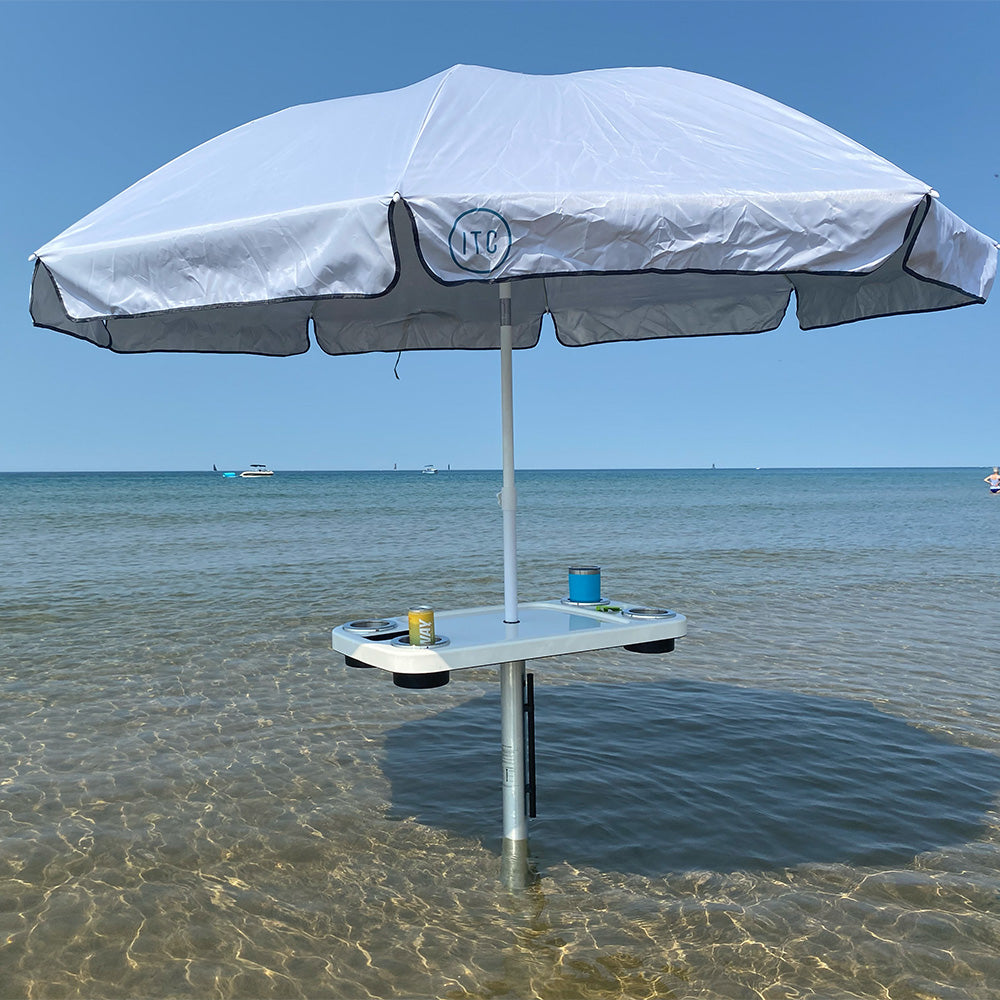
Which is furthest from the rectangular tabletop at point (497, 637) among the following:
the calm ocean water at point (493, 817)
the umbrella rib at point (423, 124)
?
the umbrella rib at point (423, 124)

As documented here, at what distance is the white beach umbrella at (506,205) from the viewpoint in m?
2.45

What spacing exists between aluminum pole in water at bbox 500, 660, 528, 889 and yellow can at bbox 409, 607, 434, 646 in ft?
1.57

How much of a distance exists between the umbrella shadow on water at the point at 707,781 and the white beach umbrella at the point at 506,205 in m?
1.88

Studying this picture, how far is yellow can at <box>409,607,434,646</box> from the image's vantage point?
3332mm

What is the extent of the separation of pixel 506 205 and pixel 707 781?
13.5 ft

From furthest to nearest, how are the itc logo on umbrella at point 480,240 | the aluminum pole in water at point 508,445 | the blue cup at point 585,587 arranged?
1. the blue cup at point 585,587
2. the aluminum pole in water at point 508,445
3. the itc logo on umbrella at point 480,240

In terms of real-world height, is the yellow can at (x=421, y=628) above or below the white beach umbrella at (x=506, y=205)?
below

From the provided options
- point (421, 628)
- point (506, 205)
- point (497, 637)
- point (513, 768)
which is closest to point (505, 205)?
point (506, 205)

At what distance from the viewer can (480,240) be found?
2.43 m

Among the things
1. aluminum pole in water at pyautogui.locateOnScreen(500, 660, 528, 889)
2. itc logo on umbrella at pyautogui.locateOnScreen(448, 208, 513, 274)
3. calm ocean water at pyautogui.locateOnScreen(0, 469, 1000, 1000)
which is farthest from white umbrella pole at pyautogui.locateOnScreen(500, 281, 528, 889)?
itc logo on umbrella at pyautogui.locateOnScreen(448, 208, 513, 274)

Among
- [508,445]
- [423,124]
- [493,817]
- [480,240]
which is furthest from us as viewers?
[493,817]

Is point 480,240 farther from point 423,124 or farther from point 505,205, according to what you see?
point 423,124

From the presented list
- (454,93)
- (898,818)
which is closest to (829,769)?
(898,818)

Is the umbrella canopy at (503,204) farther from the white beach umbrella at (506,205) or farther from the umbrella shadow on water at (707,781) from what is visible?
the umbrella shadow on water at (707,781)
